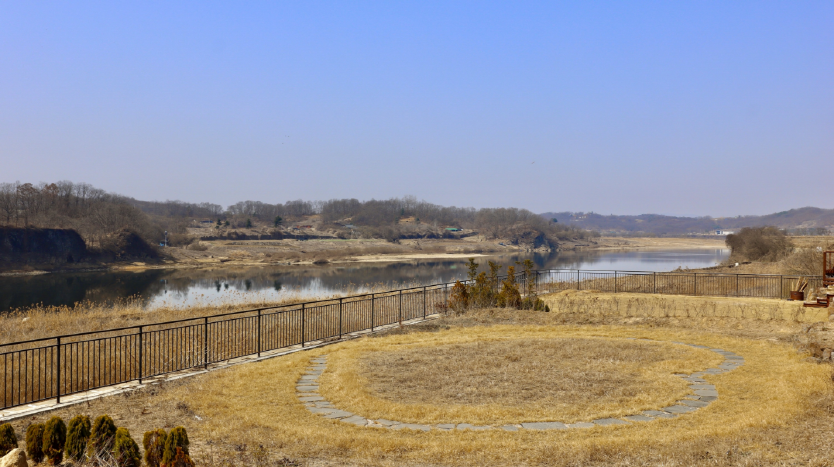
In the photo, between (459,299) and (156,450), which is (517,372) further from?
(459,299)

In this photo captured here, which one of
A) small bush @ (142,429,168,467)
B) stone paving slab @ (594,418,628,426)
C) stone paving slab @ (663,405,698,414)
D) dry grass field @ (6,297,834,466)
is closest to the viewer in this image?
small bush @ (142,429,168,467)

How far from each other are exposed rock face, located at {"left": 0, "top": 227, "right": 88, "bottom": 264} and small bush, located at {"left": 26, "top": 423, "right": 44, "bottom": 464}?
262ft

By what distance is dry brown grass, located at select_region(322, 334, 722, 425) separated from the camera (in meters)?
8.74

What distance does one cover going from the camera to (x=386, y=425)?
8.26m

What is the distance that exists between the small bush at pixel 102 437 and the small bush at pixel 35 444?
65 cm

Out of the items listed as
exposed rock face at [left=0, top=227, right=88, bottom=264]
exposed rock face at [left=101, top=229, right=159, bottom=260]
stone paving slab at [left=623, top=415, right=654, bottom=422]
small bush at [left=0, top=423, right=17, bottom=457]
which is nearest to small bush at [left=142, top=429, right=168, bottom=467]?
small bush at [left=0, top=423, right=17, bottom=457]

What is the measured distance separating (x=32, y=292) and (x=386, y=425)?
169 ft

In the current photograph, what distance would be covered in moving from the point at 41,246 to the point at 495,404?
8588 centimetres

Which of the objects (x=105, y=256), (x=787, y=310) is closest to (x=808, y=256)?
(x=787, y=310)

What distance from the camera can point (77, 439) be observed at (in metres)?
6.55

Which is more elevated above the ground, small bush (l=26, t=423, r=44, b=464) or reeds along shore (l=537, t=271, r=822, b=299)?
small bush (l=26, t=423, r=44, b=464)

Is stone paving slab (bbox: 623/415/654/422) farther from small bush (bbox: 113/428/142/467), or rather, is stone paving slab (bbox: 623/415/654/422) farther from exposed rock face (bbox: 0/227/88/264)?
exposed rock face (bbox: 0/227/88/264)

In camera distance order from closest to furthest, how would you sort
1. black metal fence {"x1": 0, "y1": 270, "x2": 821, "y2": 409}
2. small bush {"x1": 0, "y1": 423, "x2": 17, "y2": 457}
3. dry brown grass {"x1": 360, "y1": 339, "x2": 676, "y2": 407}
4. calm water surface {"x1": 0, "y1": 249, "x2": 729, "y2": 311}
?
small bush {"x1": 0, "y1": 423, "x2": 17, "y2": 457} → dry brown grass {"x1": 360, "y1": 339, "x2": 676, "y2": 407} → black metal fence {"x1": 0, "y1": 270, "x2": 821, "y2": 409} → calm water surface {"x1": 0, "y1": 249, "x2": 729, "y2": 311}

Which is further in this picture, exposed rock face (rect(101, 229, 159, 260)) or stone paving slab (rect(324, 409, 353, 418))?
exposed rock face (rect(101, 229, 159, 260))
